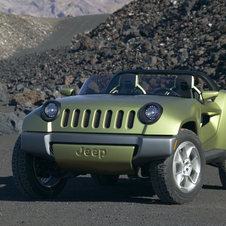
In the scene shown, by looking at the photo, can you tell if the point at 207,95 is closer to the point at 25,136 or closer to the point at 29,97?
the point at 25,136

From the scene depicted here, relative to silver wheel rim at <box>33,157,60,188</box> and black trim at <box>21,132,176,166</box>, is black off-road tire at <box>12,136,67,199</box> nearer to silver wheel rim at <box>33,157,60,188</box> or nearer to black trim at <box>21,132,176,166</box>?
silver wheel rim at <box>33,157,60,188</box>

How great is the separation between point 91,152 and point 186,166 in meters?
1.10

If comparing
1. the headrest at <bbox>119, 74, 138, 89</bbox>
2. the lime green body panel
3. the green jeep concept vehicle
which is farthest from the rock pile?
the green jeep concept vehicle

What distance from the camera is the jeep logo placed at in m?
4.58

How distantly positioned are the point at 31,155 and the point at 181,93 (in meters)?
2.11

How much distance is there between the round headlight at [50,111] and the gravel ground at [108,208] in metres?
0.96

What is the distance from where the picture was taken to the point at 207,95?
547 cm

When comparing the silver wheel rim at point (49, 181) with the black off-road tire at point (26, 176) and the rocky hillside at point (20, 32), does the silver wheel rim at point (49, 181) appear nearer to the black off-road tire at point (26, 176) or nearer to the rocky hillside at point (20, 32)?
the black off-road tire at point (26, 176)

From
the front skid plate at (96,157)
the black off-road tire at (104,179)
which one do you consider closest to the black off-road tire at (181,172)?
the front skid plate at (96,157)

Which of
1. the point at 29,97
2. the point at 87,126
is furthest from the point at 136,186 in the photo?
the point at 29,97

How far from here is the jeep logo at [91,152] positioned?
15.0 feet

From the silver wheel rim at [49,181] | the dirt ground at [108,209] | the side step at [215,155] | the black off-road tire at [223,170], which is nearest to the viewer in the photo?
the dirt ground at [108,209]

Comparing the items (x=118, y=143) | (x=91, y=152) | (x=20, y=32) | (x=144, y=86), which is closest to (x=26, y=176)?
(x=91, y=152)

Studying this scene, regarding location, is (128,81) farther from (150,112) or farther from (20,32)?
(20,32)
